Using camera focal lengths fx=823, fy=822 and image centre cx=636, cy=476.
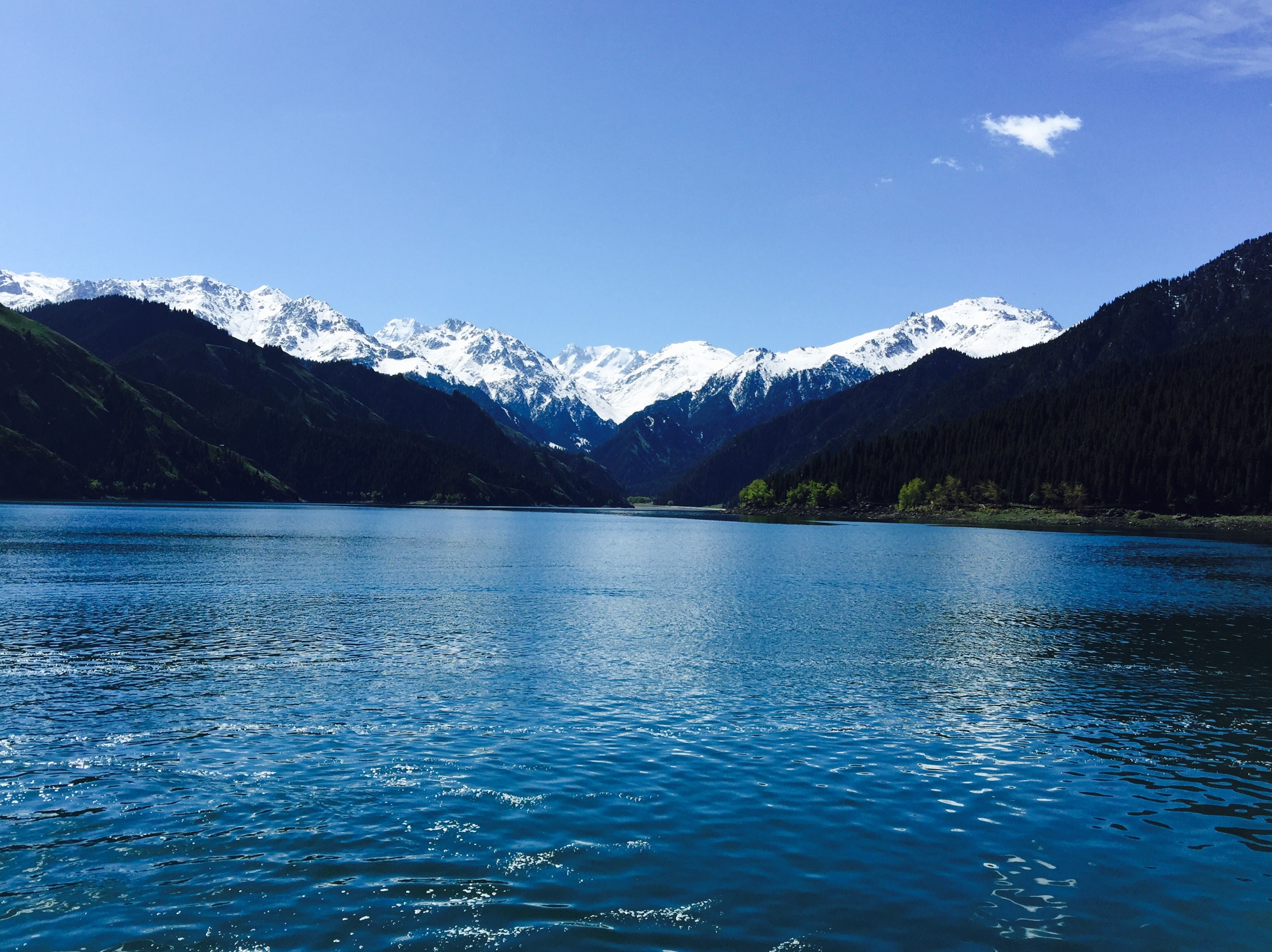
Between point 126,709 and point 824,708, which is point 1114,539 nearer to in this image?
point 824,708

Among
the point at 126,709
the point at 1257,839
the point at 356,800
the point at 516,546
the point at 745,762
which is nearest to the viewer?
the point at 1257,839

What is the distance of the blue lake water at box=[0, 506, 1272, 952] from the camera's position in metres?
18.1

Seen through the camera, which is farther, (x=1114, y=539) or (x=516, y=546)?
(x=1114, y=539)

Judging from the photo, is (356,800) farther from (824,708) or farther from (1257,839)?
(1257,839)

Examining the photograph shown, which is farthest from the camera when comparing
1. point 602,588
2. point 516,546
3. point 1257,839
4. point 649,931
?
point 516,546

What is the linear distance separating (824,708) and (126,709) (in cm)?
3122

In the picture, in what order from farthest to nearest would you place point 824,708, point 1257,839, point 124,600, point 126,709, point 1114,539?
point 1114,539 → point 124,600 → point 824,708 → point 126,709 → point 1257,839

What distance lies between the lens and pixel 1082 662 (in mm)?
51219

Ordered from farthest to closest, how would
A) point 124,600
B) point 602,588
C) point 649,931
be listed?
point 602,588, point 124,600, point 649,931

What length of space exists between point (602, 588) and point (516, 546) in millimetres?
74690

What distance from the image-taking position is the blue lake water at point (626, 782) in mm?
18094

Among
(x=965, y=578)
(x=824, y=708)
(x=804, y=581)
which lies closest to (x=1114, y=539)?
(x=965, y=578)

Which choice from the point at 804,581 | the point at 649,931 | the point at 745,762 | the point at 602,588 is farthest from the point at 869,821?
the point at 804,581

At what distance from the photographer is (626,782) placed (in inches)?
1071
